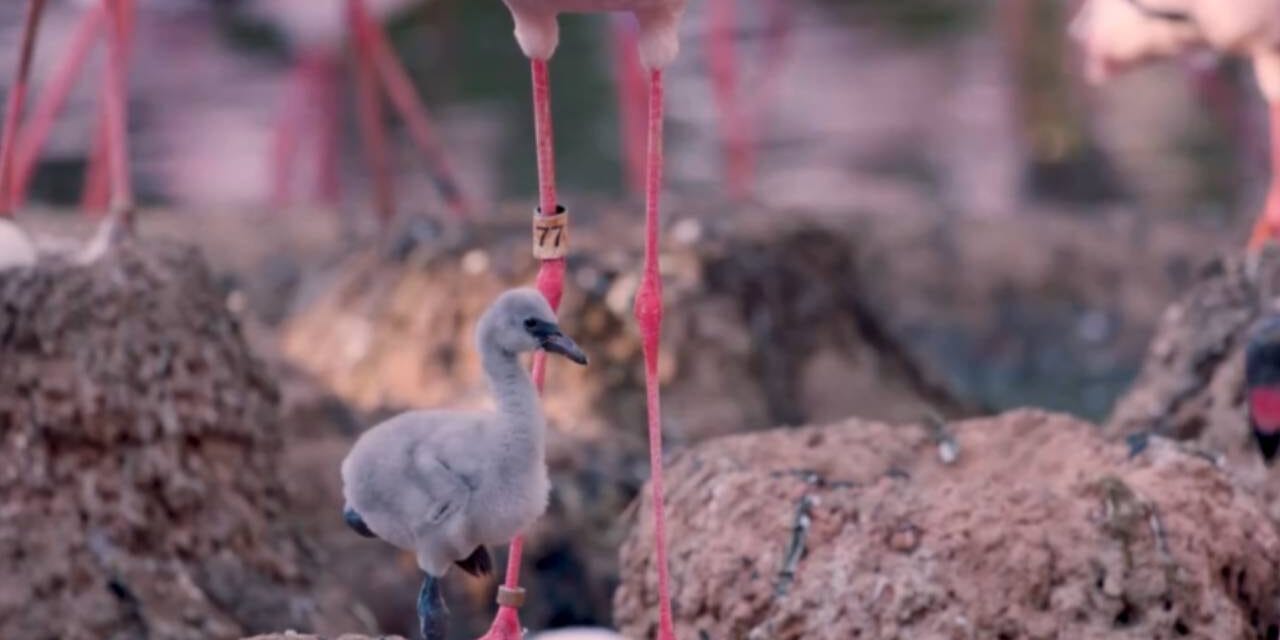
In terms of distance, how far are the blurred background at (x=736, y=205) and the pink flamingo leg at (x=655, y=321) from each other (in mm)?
1437

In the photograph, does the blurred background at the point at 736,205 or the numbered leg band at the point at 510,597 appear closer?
the numbered leg band at the point at 510,597

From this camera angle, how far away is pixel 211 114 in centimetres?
920

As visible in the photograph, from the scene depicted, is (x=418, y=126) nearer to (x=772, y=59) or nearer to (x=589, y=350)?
(x=589, y=350)

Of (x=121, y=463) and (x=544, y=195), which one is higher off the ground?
(x=544, y=195)

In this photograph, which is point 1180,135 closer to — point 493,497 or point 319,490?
point 319,490

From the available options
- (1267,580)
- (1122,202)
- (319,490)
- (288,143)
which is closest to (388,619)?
(319,490)

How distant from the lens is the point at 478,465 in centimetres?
219

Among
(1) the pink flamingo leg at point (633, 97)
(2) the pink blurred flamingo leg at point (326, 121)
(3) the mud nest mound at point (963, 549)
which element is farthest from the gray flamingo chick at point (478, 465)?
(2) the pink blurred flamingo leg at point (326, 121)

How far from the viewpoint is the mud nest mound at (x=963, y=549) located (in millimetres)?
2592

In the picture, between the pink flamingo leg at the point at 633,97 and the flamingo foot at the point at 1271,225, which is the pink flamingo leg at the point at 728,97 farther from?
the flamingo foot at the point at 1271,225

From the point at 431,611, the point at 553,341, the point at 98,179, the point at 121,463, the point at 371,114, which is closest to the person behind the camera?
the point at 553,341

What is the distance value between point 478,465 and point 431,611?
0.60ft

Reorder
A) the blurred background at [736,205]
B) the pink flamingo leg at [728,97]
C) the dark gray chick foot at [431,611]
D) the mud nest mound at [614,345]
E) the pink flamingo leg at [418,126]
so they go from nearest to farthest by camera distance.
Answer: the dark gray chick foot at [431,611] → the mud nest mound at [614,345] → the blurred background at [736,205] → the pink flamingo leg at [418,126] → the pink flamingo leg at [728,97]

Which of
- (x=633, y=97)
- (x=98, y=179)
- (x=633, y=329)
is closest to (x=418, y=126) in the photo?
(x=633, y=329)
